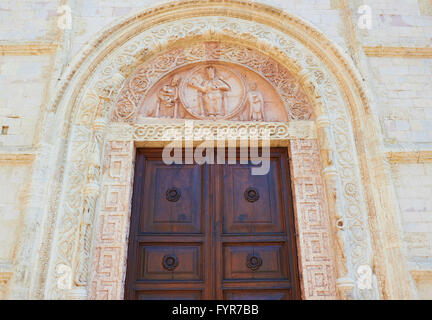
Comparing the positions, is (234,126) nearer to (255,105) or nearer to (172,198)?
(255,105)

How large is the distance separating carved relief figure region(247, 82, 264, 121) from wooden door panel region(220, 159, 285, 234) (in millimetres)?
577

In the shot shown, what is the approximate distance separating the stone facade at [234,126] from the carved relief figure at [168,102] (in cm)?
15

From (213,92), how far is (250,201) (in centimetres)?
147

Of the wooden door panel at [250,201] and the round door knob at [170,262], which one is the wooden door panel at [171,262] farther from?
the wooden door panel at [250,201]

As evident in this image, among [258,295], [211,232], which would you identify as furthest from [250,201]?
[258,295]

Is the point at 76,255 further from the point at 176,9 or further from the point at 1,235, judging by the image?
the point at 176,9

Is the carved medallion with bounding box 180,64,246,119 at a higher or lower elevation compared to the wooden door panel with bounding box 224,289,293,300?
higher

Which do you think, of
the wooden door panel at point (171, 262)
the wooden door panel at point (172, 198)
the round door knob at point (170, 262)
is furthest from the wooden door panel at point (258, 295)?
the wooden door panel at point (172, 198)

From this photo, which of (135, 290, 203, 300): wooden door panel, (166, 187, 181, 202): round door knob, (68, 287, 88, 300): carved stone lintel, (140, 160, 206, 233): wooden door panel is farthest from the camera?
(166, 187, 181, 202): round door knob

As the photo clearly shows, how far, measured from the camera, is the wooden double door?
12.7 ft

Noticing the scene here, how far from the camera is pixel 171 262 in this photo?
13.0 feet

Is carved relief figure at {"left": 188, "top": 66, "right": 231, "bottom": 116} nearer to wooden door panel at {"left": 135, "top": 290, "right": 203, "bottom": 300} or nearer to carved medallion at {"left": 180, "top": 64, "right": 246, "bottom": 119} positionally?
carved medallion at {"left": 180, "top": 64, "right": 246, "bottom": 119}

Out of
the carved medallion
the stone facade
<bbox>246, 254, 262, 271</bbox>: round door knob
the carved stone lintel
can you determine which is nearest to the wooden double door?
<bbox>246, 254, 262, 271</bbox>: round door knob

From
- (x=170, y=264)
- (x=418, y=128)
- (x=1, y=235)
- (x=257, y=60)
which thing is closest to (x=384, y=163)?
(x=418, y=128)
